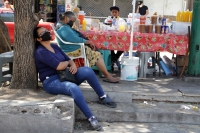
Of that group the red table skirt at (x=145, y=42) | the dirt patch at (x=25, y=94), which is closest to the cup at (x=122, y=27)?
the red table skirt at (x=145, y=42)

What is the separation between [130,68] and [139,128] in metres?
1.46

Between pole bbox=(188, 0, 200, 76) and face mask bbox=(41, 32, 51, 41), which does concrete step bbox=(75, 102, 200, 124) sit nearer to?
face mask bbox=(41, 32, 51, 41)

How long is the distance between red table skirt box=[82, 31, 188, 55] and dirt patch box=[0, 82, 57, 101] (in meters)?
1.57

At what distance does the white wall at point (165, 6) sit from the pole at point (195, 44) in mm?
9153

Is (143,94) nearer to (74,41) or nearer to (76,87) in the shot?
(76,87)

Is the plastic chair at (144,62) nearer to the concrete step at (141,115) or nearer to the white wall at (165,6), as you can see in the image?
the concrete step at (141,115)

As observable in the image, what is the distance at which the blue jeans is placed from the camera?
4121mm

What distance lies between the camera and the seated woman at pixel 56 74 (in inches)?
163

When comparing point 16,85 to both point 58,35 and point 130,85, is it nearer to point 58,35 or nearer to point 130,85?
point 58,35

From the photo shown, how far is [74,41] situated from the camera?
532 centimetres

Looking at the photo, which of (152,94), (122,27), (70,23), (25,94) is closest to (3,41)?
(70,23)

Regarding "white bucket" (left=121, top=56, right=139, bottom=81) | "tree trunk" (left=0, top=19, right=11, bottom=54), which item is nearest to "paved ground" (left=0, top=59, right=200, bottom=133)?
"white bucket" (left=121, top=56, right=139, bottom=81)

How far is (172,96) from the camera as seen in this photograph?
16.2 ft

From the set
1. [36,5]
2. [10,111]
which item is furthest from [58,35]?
[10,111]
